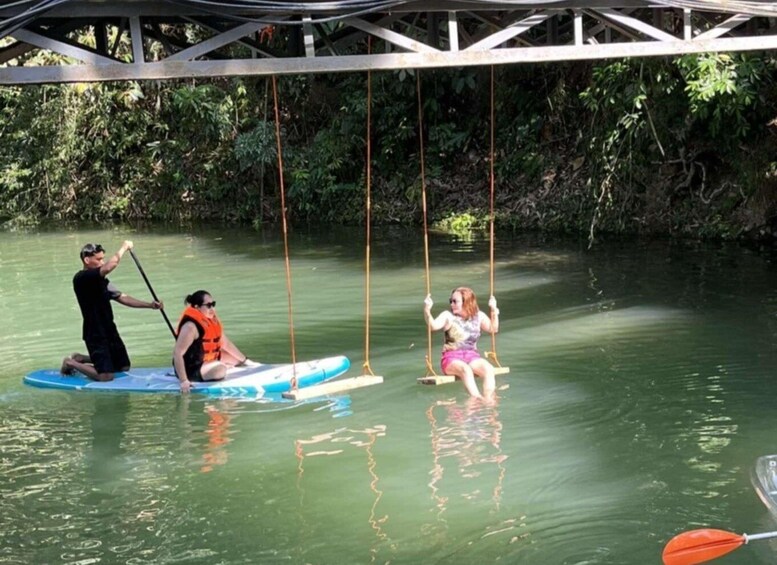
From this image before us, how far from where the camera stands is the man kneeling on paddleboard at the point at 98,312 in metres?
9.52

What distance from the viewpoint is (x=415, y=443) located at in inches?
313

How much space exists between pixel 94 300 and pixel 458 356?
3.25m

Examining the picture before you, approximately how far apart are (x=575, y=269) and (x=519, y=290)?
1845 millimetres

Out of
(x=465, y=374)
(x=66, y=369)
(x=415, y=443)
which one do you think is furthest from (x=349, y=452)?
(x=66, y=369)

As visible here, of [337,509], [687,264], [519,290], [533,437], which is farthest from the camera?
[687,264]

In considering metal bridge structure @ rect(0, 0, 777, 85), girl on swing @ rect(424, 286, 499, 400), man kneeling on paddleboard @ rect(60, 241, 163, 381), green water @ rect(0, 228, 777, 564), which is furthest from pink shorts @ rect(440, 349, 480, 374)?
man kneeling on paddleboard @ rect(60, 241, 163, 381)

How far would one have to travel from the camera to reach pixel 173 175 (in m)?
26.8

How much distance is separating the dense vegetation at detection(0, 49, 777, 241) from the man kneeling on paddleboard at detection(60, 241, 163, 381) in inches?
382

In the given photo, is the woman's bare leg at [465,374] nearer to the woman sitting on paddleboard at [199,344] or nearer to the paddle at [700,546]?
the woman sitting on paddleboard at [199,344]

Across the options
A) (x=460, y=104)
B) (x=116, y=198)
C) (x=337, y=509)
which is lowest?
Answer: (x=337, y=509)

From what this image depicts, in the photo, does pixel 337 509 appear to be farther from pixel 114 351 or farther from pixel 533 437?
pixel 114 351

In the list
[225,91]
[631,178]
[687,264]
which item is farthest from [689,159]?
[225,91]

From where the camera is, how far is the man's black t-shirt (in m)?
9.52

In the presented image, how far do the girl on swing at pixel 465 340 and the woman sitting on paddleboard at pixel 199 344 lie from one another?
6.24 feet
